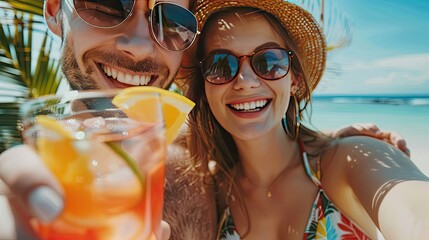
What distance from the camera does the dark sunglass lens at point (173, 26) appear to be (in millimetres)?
1571

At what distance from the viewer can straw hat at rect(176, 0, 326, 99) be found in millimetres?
1941

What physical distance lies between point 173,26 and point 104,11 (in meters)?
0.25

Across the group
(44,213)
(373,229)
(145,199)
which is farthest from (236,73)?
(44,213)

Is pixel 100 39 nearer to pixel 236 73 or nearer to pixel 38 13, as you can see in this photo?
pixel 236 73

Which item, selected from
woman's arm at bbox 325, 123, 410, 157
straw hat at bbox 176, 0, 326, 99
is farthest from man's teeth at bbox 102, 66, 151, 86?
woman's arm at bbox 325, 123, 410, 157

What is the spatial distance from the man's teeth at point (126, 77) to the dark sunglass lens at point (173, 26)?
15cm

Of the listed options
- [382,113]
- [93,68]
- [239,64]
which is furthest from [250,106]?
[382,113]

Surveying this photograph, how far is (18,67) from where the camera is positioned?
3436mm

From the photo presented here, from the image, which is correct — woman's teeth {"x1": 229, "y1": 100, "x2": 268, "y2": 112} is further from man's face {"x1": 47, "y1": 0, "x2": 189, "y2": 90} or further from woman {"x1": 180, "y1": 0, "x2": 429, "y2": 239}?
man's face {"x1": 47, "y1": 0, "x2": 189, "y2": 90}

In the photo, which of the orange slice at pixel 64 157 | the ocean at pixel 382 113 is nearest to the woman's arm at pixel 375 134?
the orange slice at pixel 64 157

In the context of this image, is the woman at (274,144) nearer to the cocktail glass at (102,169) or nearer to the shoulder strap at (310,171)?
the shoulder strap at (310,171)

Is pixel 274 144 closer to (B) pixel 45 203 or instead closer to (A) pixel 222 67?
(A) pixel 222 67

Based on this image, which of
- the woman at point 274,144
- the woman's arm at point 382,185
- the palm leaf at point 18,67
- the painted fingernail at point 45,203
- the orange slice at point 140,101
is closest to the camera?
the painted fingernail at point 45,203

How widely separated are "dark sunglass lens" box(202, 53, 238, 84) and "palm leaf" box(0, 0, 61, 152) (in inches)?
75.2
